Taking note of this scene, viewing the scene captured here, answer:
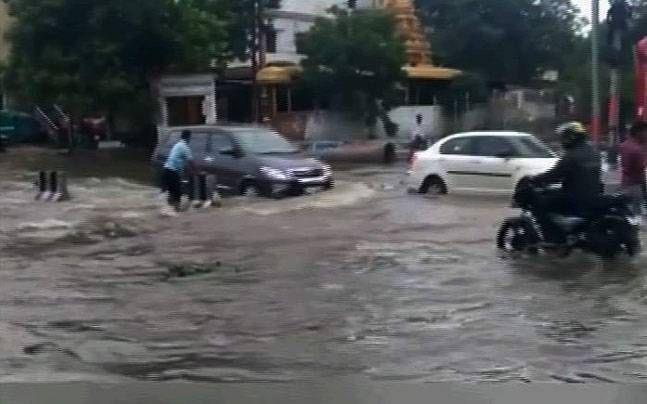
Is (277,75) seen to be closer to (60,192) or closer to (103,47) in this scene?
(103,47)

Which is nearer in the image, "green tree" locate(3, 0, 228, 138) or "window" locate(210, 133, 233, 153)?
"window" locate(210, 133, 233, 153)

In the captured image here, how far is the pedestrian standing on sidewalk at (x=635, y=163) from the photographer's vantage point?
598 inches

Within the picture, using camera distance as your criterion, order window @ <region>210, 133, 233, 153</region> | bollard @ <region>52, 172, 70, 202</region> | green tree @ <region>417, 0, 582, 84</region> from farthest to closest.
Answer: green tree @ <region>417, 0, 582, 84</region> < bollard @ <region>52, 172, 70, 202</region> < window @ <region>210, 133, 233, 153</region>

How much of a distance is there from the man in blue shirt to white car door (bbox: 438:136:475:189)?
4607 mm

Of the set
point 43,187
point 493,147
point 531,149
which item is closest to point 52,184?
point 43,187

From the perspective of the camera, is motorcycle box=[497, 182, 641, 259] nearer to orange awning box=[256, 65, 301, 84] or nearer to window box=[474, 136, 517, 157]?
window box=[474, 136, 517, 157]

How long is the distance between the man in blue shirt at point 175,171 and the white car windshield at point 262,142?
1.21m

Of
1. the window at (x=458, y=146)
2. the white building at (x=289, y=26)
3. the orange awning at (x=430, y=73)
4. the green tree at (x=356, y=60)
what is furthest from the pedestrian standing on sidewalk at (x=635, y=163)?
the white building at (x=289, y=26)

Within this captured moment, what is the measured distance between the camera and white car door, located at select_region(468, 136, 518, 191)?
19734 millimetres

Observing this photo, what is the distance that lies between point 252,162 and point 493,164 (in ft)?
14.3

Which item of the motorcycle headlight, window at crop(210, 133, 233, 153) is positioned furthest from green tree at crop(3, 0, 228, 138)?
the motorcycle headlight

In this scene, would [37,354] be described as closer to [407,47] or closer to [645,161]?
[645,161]

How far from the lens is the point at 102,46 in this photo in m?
38.5

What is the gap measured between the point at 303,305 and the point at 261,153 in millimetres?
11122
